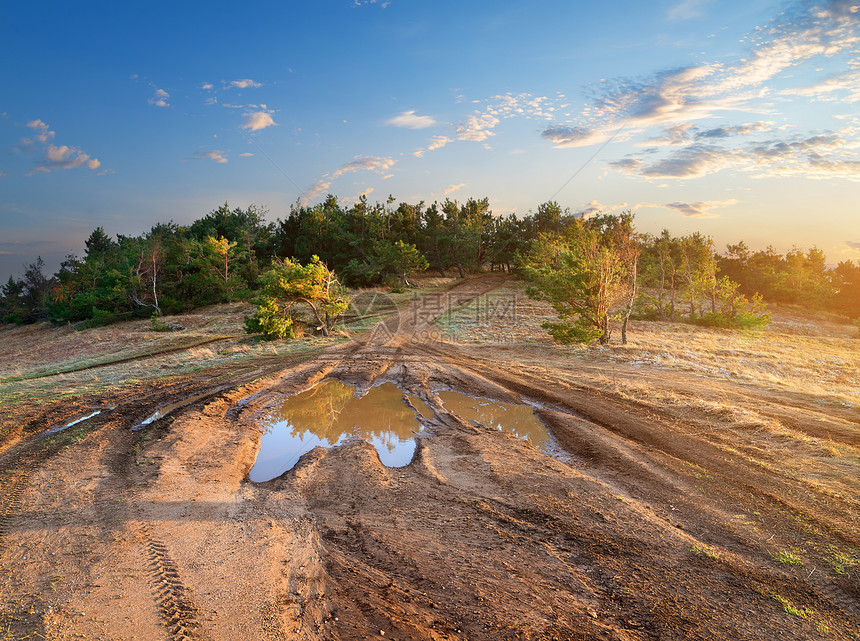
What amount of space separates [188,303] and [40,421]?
30217 millimetres

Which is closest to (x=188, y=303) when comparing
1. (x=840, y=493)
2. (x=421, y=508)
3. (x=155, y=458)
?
(x=155, y=458)

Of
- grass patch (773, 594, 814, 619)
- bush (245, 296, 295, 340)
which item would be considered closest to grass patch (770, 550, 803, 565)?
grass patch (773, 594, 814, 619)

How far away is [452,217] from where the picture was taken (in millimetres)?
55281

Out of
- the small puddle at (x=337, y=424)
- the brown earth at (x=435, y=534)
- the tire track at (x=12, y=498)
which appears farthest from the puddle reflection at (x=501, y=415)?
the tire track at (x=12, y=498)

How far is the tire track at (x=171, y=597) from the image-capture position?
14.3 feet

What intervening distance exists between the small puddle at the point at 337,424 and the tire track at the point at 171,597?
8.69ft

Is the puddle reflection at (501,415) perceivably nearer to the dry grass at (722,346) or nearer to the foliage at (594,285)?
the dry grass at (722,346)

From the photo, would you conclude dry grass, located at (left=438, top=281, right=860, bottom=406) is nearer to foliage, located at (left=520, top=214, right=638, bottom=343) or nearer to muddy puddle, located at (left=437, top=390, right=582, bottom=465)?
foliage, located at (left=520, top=214, right=638, bottom=343)

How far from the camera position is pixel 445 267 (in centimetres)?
6062

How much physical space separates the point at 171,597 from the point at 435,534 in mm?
3310

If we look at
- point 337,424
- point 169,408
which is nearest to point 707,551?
point 337,424

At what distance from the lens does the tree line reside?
22.4m

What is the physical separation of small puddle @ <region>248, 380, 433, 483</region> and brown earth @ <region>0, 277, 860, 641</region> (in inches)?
18.1

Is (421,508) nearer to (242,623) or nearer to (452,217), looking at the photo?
(242,623)
